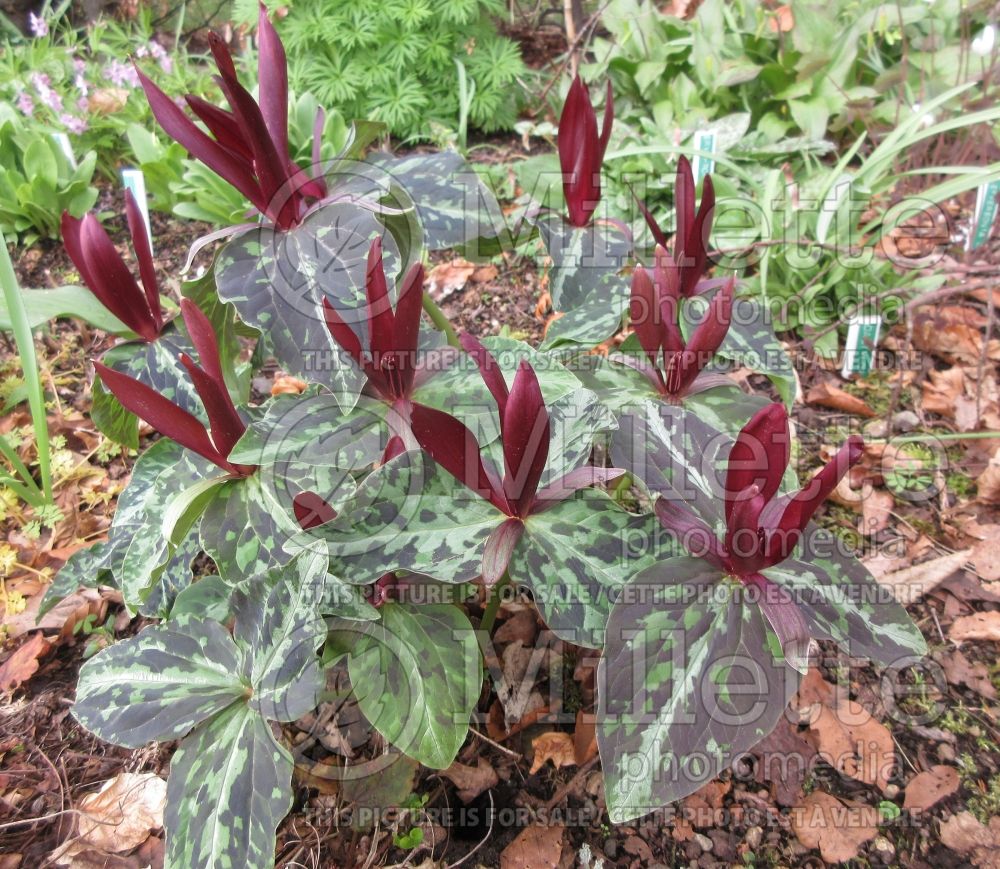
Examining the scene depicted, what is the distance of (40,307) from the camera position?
4.11 ft

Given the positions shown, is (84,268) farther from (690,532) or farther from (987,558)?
(987,558)

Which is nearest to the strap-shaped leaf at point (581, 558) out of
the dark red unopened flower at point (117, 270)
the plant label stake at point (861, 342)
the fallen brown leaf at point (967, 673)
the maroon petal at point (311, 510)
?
the maroon petal at point (311, 510)

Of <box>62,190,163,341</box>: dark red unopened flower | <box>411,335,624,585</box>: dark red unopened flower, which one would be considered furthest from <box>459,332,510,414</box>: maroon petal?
<box>62,190,163,341</box>: dark red unopened flower

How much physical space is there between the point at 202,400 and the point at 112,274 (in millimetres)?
295

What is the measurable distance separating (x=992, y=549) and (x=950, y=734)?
18.6 inches

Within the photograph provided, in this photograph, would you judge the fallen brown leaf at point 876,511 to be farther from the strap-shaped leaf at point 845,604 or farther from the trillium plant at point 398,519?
the strap-shaped leaf at point 845,604

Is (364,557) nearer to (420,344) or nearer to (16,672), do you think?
(420,344)

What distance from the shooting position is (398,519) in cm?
88

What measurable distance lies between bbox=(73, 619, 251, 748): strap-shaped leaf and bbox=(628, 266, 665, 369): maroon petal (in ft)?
2.32

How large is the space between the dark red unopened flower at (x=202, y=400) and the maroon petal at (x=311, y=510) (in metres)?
0.11

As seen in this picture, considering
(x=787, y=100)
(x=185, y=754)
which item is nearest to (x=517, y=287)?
(x=787, y=100)

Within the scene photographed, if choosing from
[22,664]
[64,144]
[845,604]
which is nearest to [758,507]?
[845,604]

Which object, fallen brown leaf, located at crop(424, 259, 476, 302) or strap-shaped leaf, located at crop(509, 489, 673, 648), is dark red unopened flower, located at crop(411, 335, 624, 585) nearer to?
strap-shaped leaf, located at crop(509, 489, 673, 648)

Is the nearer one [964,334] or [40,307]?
[40,307]
